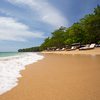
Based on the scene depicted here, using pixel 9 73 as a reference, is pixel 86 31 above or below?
above

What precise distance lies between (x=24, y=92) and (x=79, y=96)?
1378 millimetres

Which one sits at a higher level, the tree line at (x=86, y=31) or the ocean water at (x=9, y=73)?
the tree line at (x=86, y=31)

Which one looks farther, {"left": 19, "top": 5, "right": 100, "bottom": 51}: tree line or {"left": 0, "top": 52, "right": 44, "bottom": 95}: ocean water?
{"left": 19, "top": 5, "right": 100, "bottom": 51}: tree line

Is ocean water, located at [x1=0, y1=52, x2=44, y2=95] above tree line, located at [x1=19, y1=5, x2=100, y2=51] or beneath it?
beneath

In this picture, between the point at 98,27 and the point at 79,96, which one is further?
the point at 98,27

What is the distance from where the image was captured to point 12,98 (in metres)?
4.03

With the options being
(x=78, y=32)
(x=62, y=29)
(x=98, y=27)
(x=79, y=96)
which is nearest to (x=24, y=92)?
(x=79, y=96)

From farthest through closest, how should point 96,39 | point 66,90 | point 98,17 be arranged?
1. point 96,39
2. point 98,17
3. point 66,90

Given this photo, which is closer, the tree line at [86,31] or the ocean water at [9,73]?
the ocean water at [9,73]

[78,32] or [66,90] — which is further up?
[78,32]

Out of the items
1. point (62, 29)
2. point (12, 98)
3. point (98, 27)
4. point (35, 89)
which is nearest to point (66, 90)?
point (35, 89)

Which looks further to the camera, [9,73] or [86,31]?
[86,31]

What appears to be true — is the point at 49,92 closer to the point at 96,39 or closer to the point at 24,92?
the point at 24,92

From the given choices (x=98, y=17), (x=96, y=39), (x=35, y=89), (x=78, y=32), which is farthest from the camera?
(x=78, y=32)
